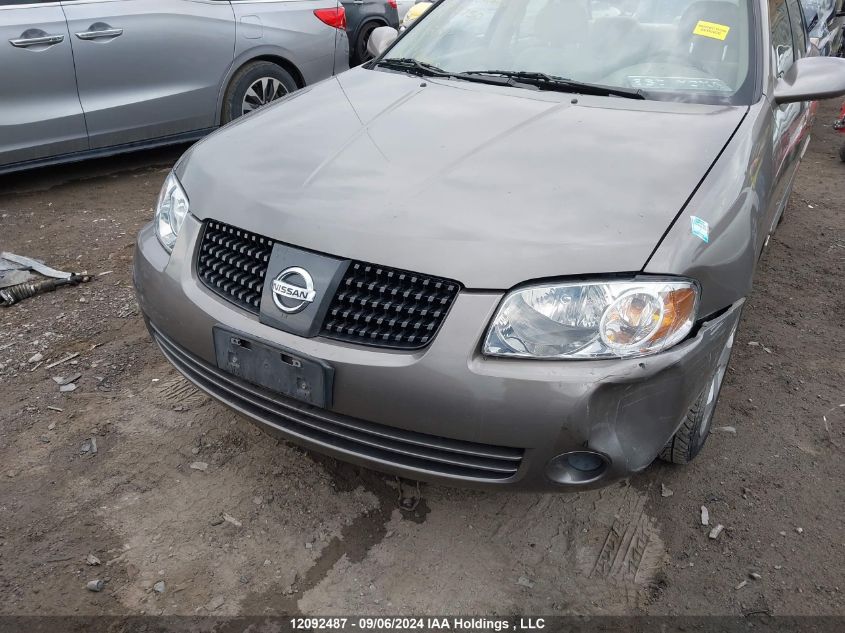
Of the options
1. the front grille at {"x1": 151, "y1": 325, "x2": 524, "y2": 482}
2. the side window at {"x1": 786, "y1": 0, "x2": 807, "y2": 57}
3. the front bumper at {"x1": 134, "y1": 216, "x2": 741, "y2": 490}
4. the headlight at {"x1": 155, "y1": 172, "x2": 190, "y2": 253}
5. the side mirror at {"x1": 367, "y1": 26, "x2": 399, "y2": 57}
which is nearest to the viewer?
the front bumper at {"x1": 134, "y1": 216, "x2": 741, "y2": 490}

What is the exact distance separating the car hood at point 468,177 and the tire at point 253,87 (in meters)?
3.02

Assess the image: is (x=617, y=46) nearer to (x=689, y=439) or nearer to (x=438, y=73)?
(x=438, y=73)

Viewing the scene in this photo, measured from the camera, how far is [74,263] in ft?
13.0

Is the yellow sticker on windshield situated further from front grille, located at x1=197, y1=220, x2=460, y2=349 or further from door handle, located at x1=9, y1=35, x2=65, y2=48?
door handle, located at x1=9, y1=35, x2=65, y2=48

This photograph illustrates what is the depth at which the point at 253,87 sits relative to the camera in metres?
5.52

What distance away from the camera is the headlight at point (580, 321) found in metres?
1.73

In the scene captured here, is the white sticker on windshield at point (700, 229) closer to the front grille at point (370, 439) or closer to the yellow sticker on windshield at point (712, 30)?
the front grille at point (370, 439)

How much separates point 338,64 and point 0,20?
2456mm

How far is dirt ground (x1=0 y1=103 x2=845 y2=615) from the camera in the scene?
205 cm

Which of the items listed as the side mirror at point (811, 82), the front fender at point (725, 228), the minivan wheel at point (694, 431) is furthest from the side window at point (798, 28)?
the minivan wheel at point (694, 431)

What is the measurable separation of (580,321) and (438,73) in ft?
4.94

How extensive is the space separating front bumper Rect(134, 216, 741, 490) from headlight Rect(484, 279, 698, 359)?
3cm

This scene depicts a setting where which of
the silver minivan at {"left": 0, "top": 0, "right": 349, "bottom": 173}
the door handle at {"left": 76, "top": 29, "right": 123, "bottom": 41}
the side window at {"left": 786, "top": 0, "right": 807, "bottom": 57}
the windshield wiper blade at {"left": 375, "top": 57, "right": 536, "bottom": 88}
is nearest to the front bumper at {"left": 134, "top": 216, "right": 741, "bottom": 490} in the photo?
the windshield wiper blade at {"left": 375, "top": 57, "right": 536, "bottom": 88}

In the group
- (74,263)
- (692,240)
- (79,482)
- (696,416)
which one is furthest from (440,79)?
(74,263)
